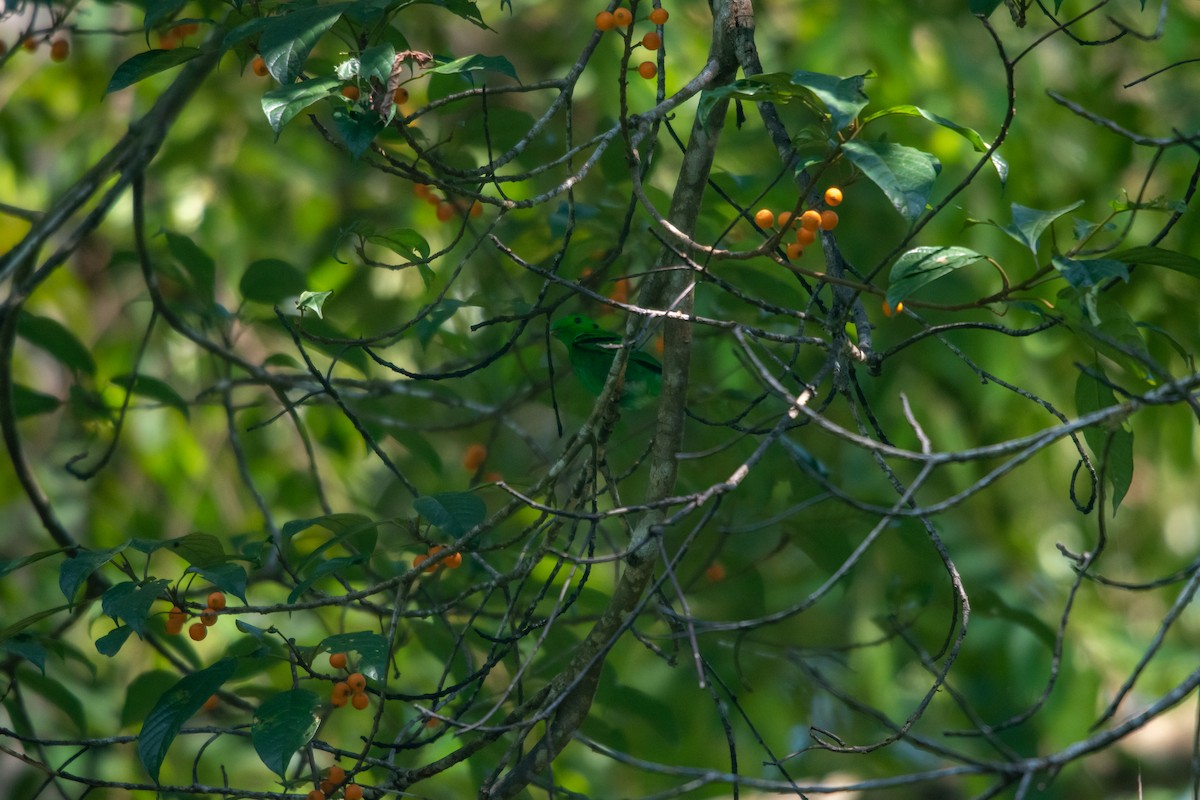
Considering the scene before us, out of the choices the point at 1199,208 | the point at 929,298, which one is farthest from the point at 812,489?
the point at 1199,208

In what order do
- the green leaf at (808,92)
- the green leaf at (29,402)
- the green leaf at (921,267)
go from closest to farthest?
1. the green leaf at (808,92)
2. the green leaf at (921,267)
3. the green leaf at (29,402)

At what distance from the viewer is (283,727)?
1.97 metres

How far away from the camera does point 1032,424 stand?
4441mm

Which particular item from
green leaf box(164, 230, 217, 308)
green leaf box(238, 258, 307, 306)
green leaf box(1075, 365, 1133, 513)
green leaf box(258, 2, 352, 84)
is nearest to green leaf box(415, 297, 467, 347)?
green leaf box(238, 258, 307, 306)

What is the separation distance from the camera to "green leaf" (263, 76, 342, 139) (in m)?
1.97

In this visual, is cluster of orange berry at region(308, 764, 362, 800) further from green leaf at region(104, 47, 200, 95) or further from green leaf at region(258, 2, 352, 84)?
green leaf at region(104, 47, 200, 95)

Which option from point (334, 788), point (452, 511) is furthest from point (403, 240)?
point (334, 788)

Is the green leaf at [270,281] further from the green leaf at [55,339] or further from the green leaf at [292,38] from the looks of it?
the green leaf at [292,38]

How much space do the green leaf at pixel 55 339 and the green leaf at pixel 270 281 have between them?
0.57m

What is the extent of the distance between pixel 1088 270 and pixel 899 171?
→ 340mm

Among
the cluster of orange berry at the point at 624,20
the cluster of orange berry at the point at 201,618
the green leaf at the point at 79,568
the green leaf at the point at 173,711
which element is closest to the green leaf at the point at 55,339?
the cluster of orange berry at the point at 201,618

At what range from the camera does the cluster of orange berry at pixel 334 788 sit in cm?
210

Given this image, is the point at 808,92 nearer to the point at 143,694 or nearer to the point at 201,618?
the point at 201,618

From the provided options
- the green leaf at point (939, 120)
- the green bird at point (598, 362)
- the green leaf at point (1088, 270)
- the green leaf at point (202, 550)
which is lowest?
the green leaf at point (202, 550)
